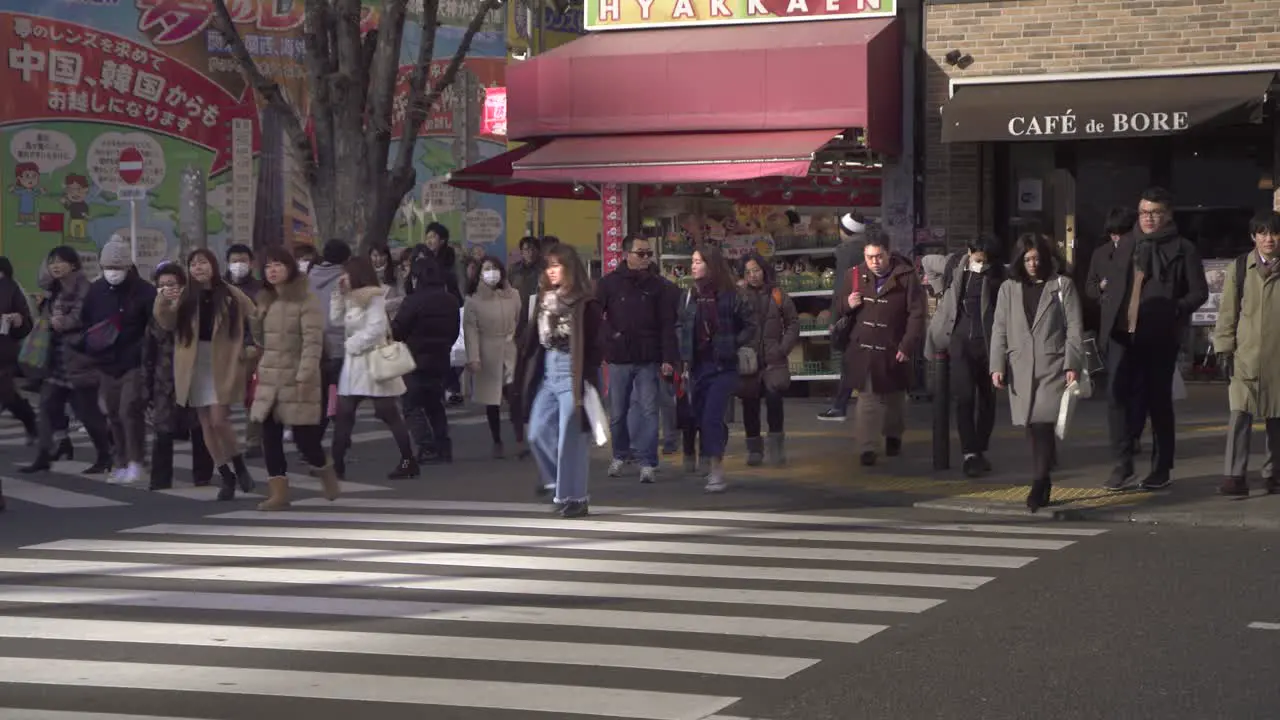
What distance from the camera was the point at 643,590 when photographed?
968 cm

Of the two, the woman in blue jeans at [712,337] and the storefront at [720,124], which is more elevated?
the storefront at [720,124]

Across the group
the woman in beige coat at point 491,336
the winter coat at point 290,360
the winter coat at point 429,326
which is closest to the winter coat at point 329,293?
the winter coat at point 429,326

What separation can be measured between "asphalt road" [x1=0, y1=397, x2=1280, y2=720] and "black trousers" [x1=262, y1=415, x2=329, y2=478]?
13.4 inches

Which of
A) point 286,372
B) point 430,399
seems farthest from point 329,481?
point 430,399

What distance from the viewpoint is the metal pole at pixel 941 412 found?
48.8ft

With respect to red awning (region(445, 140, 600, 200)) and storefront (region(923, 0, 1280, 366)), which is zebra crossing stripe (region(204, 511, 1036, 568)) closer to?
storefront (region(923, 0, 1280, 366))

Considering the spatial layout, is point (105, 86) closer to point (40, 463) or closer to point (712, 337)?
point (40, 463)

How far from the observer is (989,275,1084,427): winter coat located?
12.5 meters

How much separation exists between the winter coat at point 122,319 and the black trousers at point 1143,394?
289 inches

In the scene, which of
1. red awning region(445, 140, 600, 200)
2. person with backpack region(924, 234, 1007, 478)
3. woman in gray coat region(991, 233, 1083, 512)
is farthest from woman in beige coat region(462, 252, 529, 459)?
woman in gray coat region(991, 233, 1083, 512)

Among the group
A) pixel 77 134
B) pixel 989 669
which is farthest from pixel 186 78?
pixel 989 669

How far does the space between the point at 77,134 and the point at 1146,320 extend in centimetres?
2345

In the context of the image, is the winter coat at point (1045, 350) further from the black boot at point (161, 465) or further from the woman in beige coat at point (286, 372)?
the black boot at point (161, 465)

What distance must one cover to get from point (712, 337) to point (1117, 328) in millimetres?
2929
